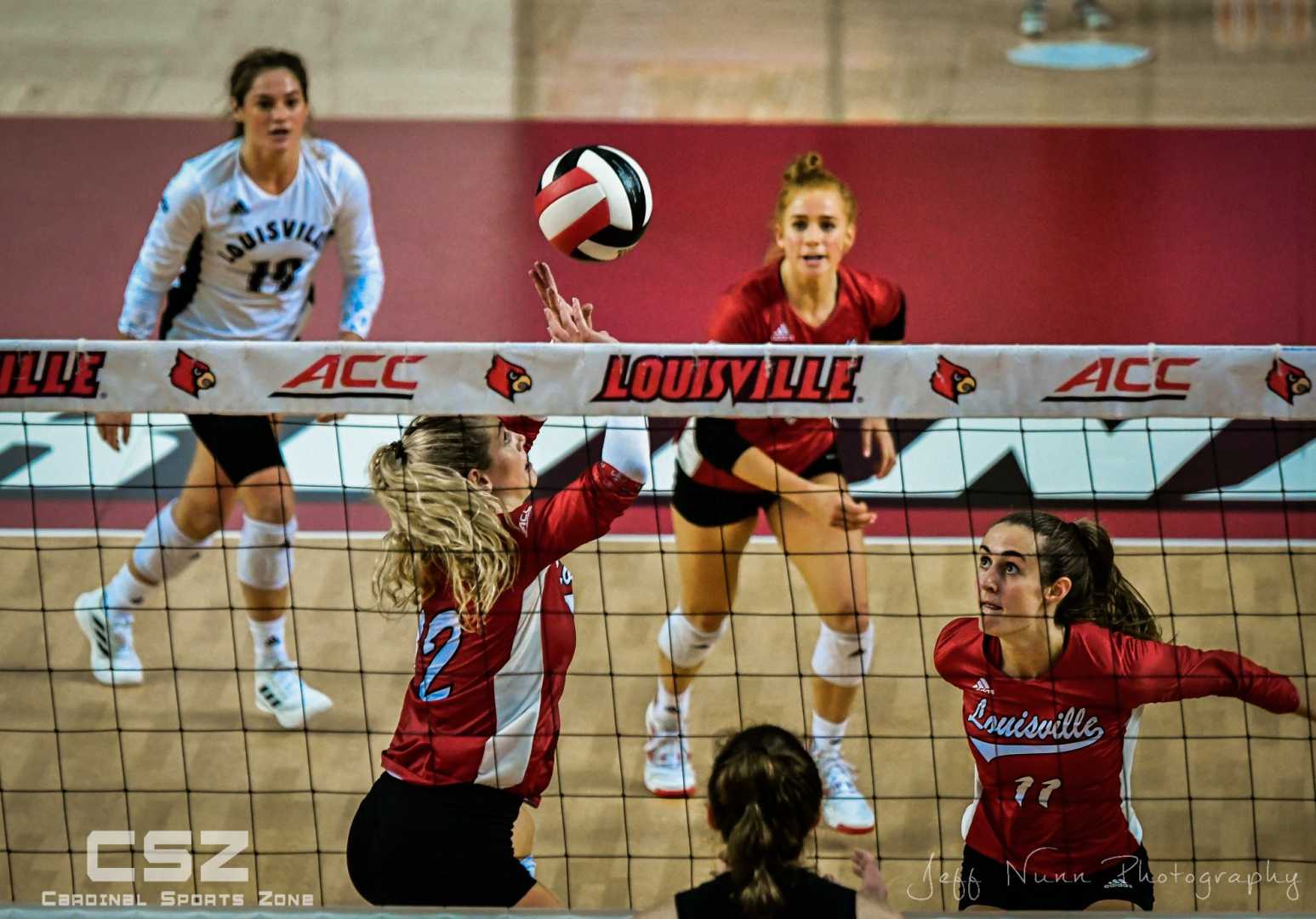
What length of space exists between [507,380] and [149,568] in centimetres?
259

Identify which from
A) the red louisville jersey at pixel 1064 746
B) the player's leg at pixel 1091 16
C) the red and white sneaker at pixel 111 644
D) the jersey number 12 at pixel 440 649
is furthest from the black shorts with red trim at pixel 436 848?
the player's leg at pixel 1091 16

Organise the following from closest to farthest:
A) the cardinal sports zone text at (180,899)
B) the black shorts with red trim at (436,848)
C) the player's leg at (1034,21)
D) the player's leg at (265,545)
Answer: the black shorts with red trim at (436,848), the cardinal sports zone text at (180,899), the player's leg at (265,545), the player's leg at (1034,21)

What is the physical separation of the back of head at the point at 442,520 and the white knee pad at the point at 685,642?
5.58ft

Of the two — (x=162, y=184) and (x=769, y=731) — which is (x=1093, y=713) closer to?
(x=769, y=731)

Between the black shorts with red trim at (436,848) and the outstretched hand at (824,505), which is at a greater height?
the outstretched hand at (824,505)

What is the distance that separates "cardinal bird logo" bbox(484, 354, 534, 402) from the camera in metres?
3.62

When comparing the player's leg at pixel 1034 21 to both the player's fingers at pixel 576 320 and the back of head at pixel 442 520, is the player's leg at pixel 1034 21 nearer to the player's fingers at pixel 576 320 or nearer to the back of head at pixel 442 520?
the player's fingers at pixel 576 320

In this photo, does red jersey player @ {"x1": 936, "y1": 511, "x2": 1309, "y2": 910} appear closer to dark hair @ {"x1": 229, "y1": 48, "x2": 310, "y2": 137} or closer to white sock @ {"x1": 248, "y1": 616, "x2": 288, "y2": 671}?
white sock @ {"x1": 248, "y1": 616, "x2": 288, "y2": 671}

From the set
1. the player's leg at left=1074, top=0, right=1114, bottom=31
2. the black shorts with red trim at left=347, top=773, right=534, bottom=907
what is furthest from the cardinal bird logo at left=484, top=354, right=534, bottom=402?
the player's leg at left=1074, top=0, right=1114, bottom=31

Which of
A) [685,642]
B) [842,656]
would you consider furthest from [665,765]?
[842,656]

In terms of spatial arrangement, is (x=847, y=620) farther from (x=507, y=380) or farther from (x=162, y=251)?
(x=162, y=251)

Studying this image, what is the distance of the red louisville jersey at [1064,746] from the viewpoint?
3.68 m

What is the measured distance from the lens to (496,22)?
13.3 meters

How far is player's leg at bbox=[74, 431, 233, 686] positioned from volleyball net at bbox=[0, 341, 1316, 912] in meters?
0.11
